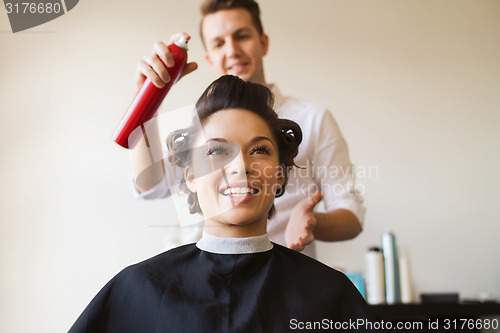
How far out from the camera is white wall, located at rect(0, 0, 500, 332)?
1796mm

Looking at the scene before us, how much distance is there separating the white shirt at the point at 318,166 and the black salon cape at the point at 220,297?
352mm

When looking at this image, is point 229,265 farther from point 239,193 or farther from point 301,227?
point 301,227

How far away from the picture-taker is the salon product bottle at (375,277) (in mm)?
2174

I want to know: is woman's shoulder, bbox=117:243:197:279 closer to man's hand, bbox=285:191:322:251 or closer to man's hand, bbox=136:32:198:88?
man's hand, bbox=285:191:322:251

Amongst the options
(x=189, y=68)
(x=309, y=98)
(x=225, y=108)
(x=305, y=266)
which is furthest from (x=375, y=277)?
(x=189, y=68)

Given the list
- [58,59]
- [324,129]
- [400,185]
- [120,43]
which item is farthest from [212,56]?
[400,185]

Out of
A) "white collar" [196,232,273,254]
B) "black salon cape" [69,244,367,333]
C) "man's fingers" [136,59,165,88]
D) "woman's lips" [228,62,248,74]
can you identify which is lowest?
"black salon cape" [69,244,367,333]

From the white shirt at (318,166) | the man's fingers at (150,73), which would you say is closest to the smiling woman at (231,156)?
the man's fingers at (150,73)

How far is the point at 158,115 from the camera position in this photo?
112 cm

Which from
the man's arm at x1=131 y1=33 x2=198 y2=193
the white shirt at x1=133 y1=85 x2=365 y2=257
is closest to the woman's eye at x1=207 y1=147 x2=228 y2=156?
the man's arm at x1=131 y1=33 x2=198 y2=193

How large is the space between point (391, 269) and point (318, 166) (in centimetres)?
87

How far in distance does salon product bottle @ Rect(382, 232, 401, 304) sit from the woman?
1.17 m

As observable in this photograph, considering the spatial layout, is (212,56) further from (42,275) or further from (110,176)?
(42,275)

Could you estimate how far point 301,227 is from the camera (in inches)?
51.4
